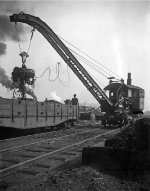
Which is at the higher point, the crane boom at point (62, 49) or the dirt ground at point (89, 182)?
the crane boom at point (62, 49)

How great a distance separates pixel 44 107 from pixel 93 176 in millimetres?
10573

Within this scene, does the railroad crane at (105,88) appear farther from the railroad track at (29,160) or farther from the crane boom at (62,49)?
the railroad track at (29,160)

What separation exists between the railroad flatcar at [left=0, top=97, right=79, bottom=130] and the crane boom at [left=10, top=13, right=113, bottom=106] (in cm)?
281

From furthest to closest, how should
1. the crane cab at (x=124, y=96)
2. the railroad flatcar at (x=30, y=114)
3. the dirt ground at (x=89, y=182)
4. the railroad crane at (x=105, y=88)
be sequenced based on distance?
1. the crane cab at (x=124, y=96)
2. the railroad crane at (x=105, y=88)
3. the railroad flatcar at (x=30, y=114)
4. the dirt ground at (x=89, y=182)

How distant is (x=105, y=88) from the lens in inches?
843

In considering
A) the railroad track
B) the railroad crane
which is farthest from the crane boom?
the railroad track

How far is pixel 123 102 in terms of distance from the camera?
21.2 meters

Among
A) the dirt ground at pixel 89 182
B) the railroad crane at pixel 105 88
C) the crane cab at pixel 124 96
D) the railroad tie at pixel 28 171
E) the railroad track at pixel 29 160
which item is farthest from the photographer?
the crane cab at pixel 124 96

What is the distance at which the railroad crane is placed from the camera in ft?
53.6

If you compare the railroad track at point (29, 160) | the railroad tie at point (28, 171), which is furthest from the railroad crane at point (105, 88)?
the railroad tie at point (28, 171)

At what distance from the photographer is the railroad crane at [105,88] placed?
1633 centimetres

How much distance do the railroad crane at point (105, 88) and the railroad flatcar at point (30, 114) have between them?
3027 mm

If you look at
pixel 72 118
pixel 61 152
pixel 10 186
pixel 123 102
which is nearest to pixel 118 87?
pixel 123 102

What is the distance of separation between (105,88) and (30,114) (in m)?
9.70
